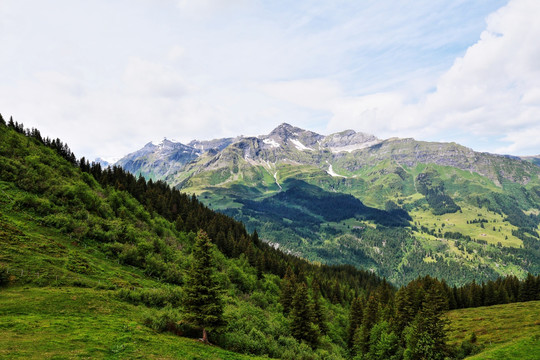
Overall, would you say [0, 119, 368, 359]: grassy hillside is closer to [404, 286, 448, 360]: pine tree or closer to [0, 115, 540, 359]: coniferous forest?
[0, 115, 540, 359]: coniferous forest

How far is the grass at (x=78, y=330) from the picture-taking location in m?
21.8

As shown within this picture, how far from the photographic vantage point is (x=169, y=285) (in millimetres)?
58938

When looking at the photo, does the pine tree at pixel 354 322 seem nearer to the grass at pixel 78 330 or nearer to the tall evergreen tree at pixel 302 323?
the tall evergreen tree at pixel 302 323

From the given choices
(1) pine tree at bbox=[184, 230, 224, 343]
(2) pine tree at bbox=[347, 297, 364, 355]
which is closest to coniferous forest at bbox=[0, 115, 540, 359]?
(1) pine tree at bbox=[184, 230, 224, 343]

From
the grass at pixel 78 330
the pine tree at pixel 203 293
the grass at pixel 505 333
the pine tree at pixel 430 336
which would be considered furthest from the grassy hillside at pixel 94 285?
the grass at pixel 505 333

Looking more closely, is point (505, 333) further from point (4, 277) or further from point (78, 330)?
point (4, 277)

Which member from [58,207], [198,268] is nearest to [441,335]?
[198,268]

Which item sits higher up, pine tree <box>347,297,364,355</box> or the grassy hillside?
Answer: the grassy hillside

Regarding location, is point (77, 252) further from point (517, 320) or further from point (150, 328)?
point (517, 320)

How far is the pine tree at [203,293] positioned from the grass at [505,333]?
44600 mm

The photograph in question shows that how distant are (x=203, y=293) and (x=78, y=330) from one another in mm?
13809

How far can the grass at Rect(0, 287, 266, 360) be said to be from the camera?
858 inches

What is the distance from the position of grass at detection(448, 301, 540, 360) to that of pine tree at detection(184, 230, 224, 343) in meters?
44.6

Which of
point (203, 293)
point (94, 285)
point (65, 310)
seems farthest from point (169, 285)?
point (65, 310)
